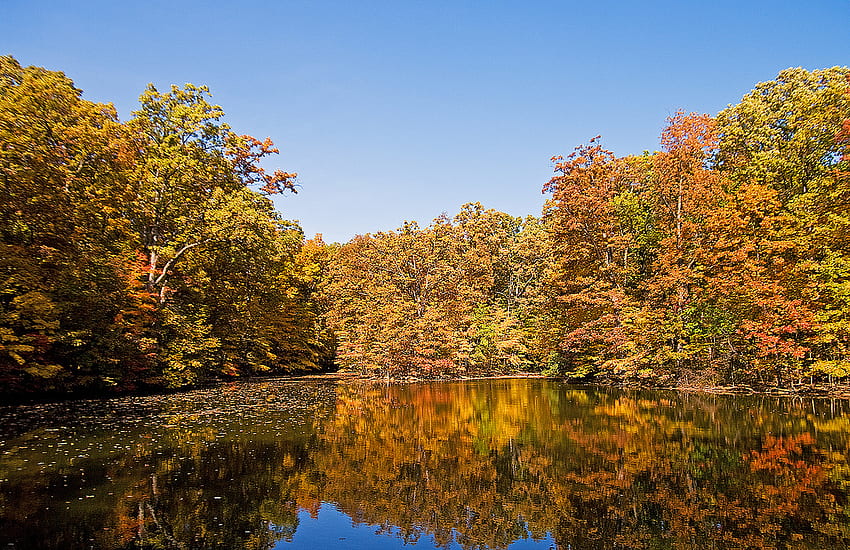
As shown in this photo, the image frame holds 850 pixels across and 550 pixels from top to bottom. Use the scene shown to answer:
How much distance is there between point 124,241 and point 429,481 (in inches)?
821

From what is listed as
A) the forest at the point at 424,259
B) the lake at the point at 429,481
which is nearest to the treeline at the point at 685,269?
the forest at the point at 424,259

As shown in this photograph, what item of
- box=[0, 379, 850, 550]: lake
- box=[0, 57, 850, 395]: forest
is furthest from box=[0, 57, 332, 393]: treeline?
box=[0, 379, 850, 550]: lake

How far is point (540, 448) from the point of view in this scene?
388 inches

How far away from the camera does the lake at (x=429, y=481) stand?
5562 mm

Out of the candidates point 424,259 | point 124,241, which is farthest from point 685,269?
point 124,241

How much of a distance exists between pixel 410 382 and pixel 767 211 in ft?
70.1

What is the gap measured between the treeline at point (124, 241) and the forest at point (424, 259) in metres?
0.11

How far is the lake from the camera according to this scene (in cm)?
556

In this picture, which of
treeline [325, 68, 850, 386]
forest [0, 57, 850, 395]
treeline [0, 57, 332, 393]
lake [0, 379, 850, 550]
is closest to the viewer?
lake [0, 379, 850, 550]

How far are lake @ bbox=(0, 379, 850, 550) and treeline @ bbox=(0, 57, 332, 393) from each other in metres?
4.81

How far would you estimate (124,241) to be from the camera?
→ 22.2m

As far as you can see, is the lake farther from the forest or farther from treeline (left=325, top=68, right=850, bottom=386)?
treeline (left=325, top=68, right=850, bottom=386)

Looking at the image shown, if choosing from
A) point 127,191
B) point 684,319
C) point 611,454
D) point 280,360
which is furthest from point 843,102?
point 280,360

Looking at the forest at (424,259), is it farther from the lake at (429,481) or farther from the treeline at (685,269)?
the lake at (429,481)
